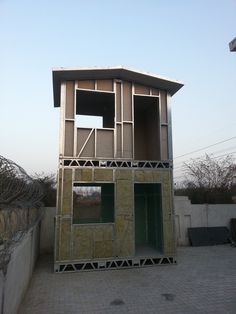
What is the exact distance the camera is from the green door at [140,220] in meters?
12.4

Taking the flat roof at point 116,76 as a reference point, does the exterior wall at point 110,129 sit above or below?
below

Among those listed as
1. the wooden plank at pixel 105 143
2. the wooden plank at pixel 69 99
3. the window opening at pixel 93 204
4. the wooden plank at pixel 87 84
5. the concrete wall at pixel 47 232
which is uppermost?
the wooden plank at pixel 87 84

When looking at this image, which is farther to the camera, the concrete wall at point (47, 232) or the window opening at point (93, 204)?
the concrete wall at point (47, 232)

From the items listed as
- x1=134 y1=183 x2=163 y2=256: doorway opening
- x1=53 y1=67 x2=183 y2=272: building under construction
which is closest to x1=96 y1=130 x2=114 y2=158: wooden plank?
x1=53 y1=67 x2=183 y2=272: building under construction

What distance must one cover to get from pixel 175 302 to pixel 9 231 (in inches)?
169

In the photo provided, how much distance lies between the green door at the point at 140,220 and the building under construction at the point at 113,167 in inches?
35.8

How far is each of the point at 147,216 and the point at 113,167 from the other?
12.4ft

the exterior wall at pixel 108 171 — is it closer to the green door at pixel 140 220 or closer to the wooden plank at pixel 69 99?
the wooden plank at pixel 69 99

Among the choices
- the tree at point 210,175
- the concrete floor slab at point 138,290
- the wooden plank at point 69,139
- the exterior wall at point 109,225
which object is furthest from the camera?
the tree at point 210,175

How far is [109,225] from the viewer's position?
9305 millimetres

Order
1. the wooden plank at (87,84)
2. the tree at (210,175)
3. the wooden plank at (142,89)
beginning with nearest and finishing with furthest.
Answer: the wooden plank at (87,84) < the wooden plank at (142,89) < the tree at (210,175)

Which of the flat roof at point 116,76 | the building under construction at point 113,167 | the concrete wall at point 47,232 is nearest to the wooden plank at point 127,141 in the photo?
the building under construction at point 113,167

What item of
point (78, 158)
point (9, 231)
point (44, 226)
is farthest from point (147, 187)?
point (9, 231)

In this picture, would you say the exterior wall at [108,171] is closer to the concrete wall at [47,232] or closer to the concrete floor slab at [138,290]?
the concrete floor slab at [138,290]
